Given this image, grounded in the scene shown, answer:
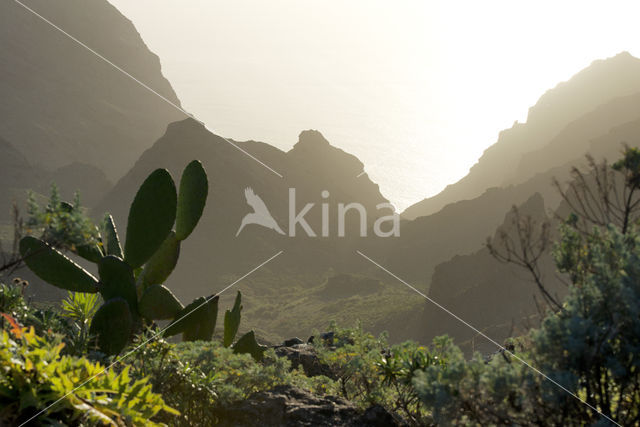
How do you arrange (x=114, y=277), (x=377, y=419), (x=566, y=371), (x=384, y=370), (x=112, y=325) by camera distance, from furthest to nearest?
(x=114, y=277), (x=112, y=325), (x=384, y=370), (x=377, y=419), (x=566, y=371)

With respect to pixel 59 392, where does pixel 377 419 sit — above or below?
below

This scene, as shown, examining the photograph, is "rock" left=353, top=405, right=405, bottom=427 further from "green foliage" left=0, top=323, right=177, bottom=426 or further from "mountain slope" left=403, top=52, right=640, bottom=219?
"mountain slope" left=403, top=52, right=640, bottom=219

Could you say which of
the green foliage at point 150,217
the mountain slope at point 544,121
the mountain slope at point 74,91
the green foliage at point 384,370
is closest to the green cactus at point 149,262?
the green foliage at point 150,217

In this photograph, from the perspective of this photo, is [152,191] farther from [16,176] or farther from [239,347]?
[16,176]

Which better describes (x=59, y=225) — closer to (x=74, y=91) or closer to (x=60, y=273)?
(x=60, y=273)

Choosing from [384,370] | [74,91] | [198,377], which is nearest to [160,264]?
[198,377]

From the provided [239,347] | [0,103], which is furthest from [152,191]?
[0,103]

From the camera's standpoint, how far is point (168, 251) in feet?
28.3

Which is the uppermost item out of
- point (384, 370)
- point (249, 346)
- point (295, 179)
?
point (295, 179)

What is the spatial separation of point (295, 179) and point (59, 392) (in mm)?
119999

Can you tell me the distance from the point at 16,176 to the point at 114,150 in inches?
2276

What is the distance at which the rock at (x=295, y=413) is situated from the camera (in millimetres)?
5074

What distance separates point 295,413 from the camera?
511 centimetres

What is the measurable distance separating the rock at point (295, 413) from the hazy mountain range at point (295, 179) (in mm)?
40285
